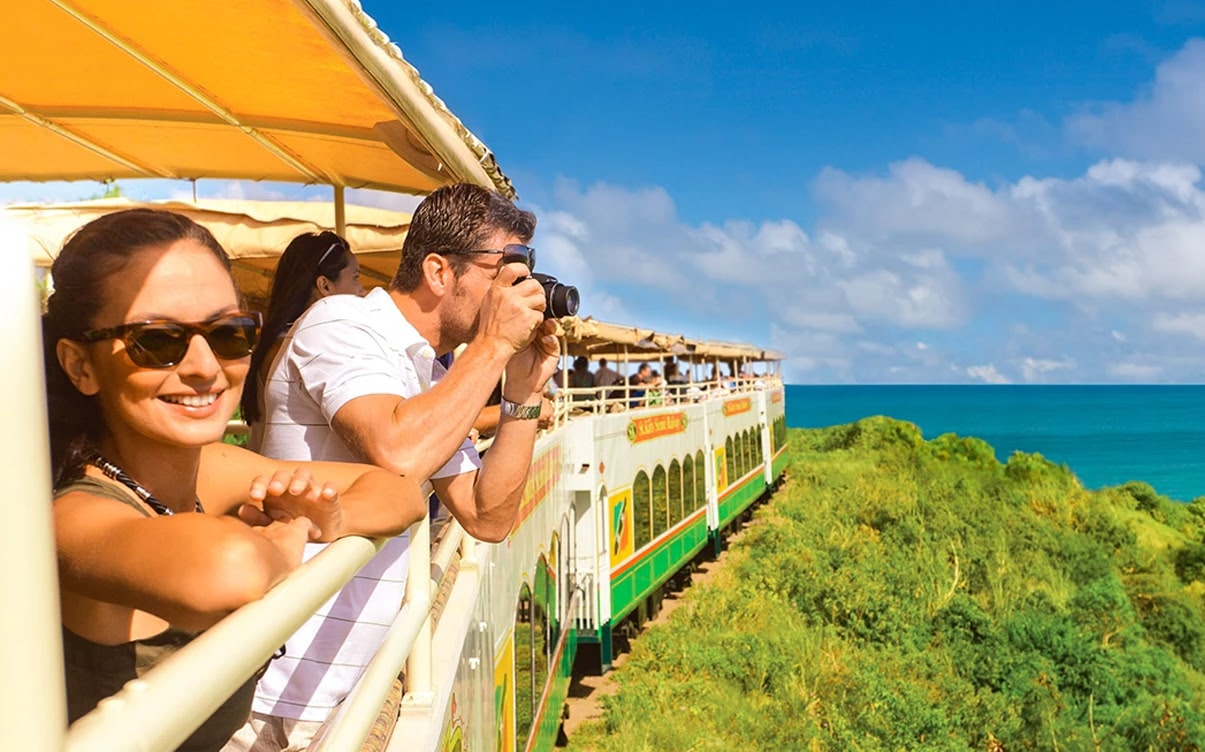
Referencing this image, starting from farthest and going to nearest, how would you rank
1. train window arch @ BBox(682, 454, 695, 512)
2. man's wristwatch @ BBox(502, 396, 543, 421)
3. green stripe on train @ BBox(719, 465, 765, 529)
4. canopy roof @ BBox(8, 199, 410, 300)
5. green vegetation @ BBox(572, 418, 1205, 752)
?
green stripe on train @ BBox(719, 465, 765, 529)
train window arch @ BBox(682, 454, 695, 512)
green vegetation @ BBox(572, 418, 1205, 752)
canopy roof @ BBox(8, 199, 410, 300)
man's wristwatch @ BBox(502, 396, 543, 421)

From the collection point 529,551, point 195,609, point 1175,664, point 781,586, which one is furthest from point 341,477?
point 1175,664

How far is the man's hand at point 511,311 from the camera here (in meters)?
2.06

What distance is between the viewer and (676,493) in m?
14.3

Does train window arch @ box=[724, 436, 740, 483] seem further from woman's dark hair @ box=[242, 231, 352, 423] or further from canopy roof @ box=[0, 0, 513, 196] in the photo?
woman's dark hair @ box=[242, 231, 352, 423]

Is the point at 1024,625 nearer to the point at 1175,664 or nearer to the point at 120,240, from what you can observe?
the point at 1175,664

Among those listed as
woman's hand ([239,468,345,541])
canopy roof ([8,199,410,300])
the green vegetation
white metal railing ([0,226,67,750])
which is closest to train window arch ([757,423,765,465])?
the green vegetation

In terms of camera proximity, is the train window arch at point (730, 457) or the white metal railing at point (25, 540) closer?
the white metal railing at point (25, 540)

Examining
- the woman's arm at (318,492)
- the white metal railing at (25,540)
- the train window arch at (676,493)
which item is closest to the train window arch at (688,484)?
the train window arch at (676,493)

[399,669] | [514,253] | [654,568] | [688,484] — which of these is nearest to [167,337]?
[399,669]

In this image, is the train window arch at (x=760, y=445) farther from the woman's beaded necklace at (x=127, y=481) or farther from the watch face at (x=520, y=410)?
the woman's beaded necklace at (x=127, y=481)

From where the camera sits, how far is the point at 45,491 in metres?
0.52

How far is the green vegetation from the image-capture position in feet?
30.2

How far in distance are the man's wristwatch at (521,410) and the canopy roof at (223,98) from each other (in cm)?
58

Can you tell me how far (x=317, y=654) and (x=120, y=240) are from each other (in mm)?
1051
